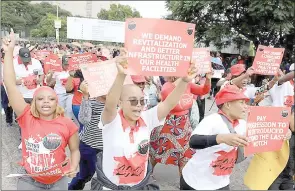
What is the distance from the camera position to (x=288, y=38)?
23344 mm

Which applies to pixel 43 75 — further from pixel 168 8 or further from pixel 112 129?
pixel 168 8

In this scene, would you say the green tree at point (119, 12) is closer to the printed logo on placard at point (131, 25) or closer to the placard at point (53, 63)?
the placard at point (53, 63)

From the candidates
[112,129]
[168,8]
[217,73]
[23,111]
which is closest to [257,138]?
[112,129]

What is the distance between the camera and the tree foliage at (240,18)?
20297 mm

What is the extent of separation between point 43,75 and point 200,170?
453 cm

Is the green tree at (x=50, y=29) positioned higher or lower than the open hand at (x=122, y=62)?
higher

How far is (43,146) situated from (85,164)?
1.21 metres

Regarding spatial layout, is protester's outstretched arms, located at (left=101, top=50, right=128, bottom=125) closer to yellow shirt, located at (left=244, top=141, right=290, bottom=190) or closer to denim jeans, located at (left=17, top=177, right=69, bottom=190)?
denim jeans, located at (left=17, top=177, right=69, bottom=190)

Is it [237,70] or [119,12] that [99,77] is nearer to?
[237,70]

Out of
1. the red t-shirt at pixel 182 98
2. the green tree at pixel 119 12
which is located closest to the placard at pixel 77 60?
the red t-shirt at pixel 182 98

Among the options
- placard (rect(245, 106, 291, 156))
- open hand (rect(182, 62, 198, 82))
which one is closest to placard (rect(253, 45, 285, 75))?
placard (rect(245, 106, 291, 156))

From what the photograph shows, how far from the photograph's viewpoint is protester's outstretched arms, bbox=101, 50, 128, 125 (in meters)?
2.54

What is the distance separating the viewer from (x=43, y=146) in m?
2.94

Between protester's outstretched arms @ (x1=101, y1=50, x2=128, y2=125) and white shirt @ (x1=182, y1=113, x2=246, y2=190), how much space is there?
68 cm
